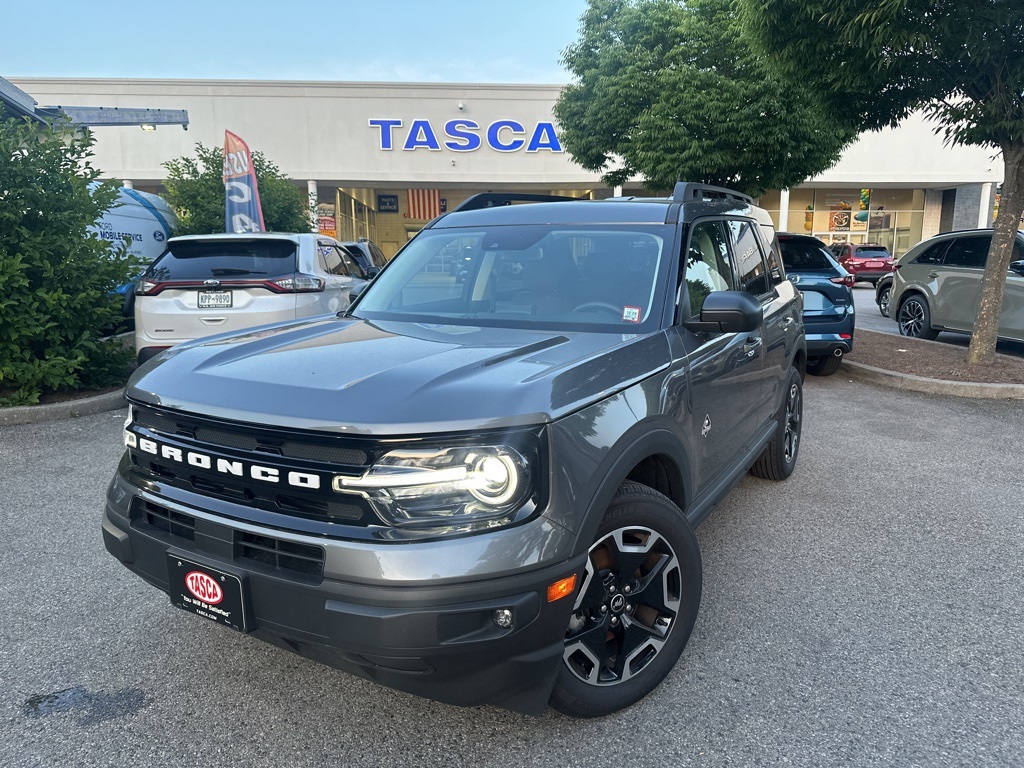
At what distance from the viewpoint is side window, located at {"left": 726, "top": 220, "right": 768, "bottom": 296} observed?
157 inches

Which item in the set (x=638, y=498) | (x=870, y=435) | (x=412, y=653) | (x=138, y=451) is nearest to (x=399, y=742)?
(x=412, y=653)

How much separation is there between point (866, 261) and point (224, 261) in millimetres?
26134

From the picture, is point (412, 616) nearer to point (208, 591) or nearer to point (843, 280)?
point (208, 591)

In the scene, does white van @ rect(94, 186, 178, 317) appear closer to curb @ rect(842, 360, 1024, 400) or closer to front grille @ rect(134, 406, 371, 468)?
front grille @ rect(134, 406, 371, 468)

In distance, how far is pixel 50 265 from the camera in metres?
6.70

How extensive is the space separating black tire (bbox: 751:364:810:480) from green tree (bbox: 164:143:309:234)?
1258 centimetres

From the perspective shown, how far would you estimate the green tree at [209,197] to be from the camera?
14234 millimetres

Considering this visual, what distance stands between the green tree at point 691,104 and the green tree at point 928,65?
3980 millimetres

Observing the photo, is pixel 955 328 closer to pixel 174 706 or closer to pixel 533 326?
pixel 533 326

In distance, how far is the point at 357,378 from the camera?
2191mm

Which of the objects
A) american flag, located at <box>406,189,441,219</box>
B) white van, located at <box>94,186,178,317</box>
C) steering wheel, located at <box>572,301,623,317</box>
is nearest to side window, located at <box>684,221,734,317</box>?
steering wheel, located at <box>572,301,623,317</box>

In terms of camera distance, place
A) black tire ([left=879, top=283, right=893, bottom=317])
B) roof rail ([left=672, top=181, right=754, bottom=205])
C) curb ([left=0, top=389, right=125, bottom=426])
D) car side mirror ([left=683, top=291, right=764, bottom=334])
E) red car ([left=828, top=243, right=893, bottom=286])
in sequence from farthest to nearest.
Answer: red car ([left=828, top=243, right=893, bottom=286])
black tire ([left=879, top=283, right=893, bottom=317])
curb ([left=0, top=389, right=125, bottom=426])
roof rail ([left=672, top=181, right=754, bottom=205])
car side mirror ([left=683, top=291, right=764, bottom=334])

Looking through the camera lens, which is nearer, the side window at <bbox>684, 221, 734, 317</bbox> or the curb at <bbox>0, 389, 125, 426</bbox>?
the side window at <bbox>684, 221, 734, 317</bbox>

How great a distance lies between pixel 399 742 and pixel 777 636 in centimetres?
166
